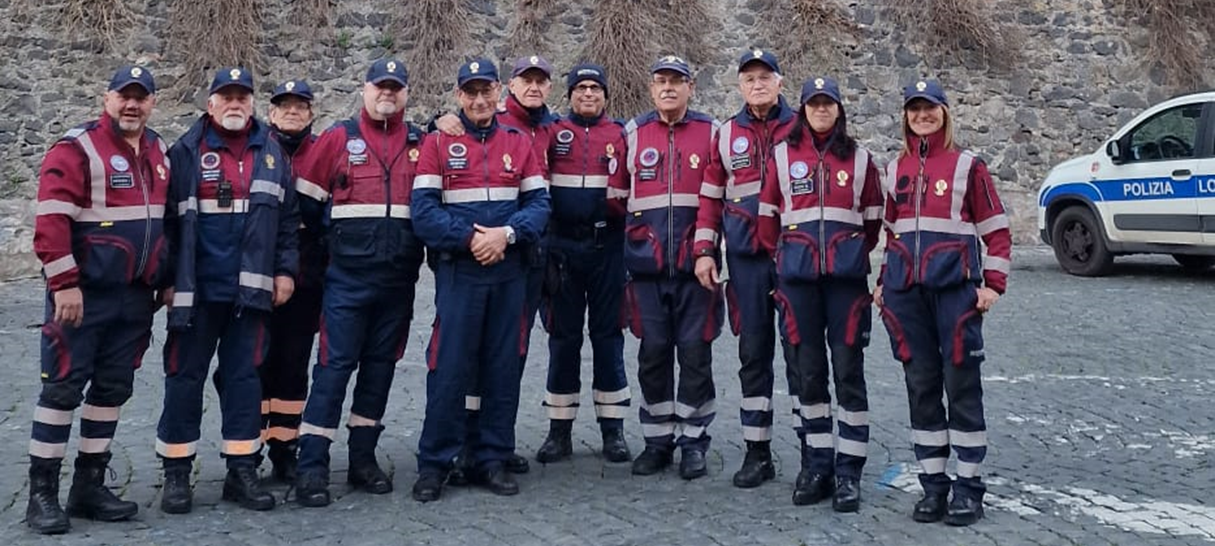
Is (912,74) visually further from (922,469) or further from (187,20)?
(922,469)

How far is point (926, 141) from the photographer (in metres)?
5.59

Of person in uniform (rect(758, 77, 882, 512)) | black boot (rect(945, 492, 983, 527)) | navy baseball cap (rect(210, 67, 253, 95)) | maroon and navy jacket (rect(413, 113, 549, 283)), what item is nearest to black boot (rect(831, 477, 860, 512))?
person in uniform (rect(758, 77, 882, 512))

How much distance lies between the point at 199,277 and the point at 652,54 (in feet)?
42.8

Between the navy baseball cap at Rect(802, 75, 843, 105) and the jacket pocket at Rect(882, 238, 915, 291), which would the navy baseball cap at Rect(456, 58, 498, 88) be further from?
the jacket pocket at Rect(882, 238, 915, 291)

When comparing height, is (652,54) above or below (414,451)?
above

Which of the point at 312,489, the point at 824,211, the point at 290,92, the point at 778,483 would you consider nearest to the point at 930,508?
the point at 778,483

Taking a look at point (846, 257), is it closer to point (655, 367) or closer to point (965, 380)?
point (965, 380)

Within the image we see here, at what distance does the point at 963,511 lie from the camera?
541cm

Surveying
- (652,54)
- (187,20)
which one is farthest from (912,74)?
(187,20)

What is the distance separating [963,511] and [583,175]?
8.13 feet

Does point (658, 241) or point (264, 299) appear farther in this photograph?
point (658, 241)

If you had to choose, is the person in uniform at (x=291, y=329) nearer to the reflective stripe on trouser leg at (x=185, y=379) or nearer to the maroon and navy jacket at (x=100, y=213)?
the reflective stripe on trouser leg at (x=185, y=379)

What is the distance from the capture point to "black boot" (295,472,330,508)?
582 cm

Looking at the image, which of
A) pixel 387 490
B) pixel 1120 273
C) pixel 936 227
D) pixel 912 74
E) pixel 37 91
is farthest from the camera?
pixel 912 74
